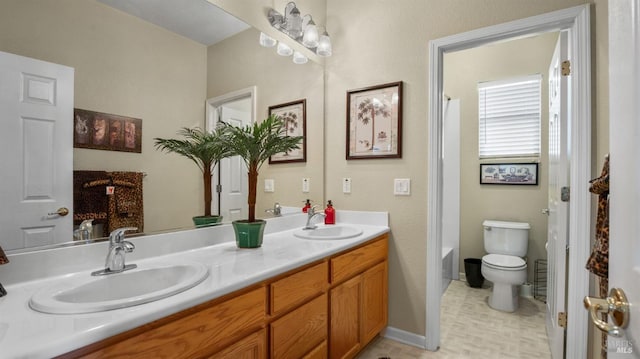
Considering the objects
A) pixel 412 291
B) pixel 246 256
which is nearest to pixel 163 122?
pixel 246 256

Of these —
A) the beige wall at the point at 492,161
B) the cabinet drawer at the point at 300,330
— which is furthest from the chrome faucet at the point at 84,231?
the beige wall at the point at 492,161

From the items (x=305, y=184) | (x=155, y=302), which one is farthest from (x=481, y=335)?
(x=155, y=302)

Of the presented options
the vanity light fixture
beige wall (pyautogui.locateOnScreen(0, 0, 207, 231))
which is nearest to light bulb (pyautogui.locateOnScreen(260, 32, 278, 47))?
the vanity light fixture

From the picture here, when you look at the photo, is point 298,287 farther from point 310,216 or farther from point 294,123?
point 294,123

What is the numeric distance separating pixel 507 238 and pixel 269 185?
248 centimetres

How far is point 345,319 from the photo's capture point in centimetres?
169

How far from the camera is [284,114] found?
7.25 feet

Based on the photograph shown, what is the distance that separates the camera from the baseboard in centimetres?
209

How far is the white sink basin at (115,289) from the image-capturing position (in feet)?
2.55

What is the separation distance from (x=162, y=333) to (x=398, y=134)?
1.83 m

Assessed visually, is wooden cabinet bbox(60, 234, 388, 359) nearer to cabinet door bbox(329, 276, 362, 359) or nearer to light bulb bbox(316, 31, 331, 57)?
cabinet door bbox(329, 276, 362, 359)

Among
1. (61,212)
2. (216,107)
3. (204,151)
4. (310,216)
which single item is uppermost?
(216,107)

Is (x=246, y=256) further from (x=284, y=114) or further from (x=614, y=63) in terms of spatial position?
(x=614, y=63)

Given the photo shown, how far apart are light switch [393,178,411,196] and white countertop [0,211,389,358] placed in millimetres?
460
